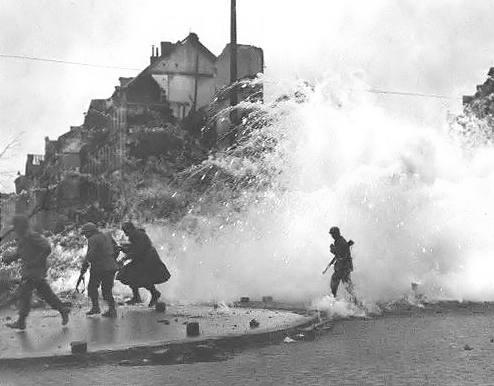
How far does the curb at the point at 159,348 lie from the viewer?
25.7ft

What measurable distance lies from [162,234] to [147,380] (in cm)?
1626

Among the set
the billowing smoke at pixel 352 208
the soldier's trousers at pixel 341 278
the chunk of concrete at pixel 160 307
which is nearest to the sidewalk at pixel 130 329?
the chunk of concrete at pixel 160 307

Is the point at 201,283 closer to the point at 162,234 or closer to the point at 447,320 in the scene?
the point at 162,234

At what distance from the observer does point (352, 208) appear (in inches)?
717

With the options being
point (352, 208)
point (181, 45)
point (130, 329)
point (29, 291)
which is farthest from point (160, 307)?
point (181, 45)

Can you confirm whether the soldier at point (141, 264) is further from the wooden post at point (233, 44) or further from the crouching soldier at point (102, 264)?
the wooden post at point (233, 44)

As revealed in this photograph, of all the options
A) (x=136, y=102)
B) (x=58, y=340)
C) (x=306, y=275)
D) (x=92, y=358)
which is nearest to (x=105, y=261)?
(x=58, y=340)

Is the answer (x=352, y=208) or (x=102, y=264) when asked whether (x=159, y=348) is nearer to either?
(x=102, y=264)

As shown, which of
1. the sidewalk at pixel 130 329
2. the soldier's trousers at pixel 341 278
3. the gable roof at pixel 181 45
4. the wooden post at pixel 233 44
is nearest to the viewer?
the sidewalk at pixel 130 329

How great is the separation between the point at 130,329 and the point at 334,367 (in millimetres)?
3969

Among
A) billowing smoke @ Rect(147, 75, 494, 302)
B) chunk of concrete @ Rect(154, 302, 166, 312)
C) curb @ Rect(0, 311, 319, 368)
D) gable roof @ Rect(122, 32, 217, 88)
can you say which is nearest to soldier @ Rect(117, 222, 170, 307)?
chunk of concrete @ Rect(154, 302, 166, 312)

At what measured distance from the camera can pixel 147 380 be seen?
676cm

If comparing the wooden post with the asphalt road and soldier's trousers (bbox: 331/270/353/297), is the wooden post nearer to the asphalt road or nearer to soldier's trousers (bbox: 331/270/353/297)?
soldier's trousers (bbox: 331/270/353/297)

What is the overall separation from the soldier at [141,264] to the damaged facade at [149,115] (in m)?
22.0
